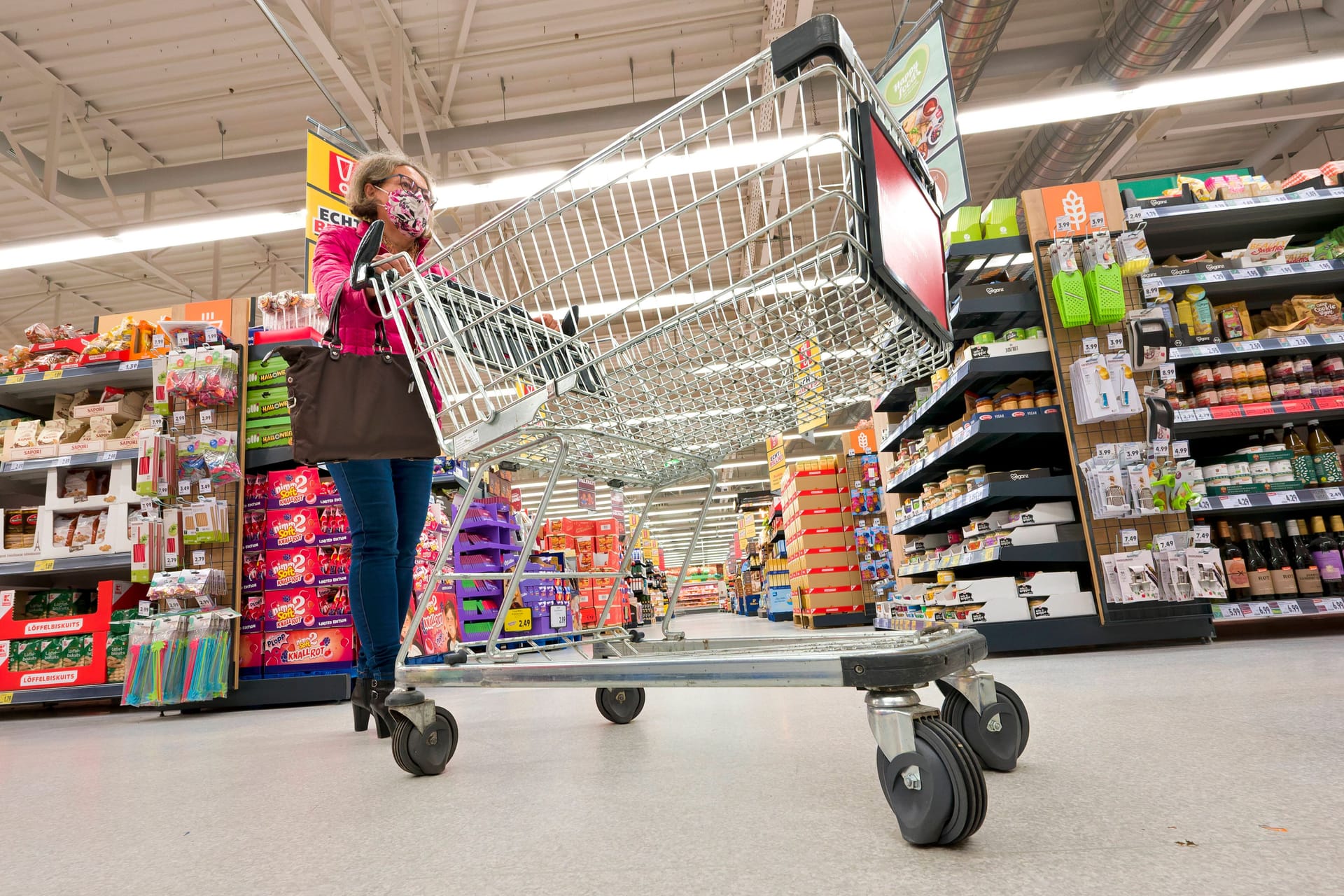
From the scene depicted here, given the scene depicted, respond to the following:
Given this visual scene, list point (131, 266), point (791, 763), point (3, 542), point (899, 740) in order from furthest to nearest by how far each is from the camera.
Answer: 1. point (131, 266)
2. point (3, 542)
3. point (791, 763)
4. point (899, 740)

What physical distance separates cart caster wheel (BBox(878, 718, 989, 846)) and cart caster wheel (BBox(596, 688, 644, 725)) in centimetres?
129

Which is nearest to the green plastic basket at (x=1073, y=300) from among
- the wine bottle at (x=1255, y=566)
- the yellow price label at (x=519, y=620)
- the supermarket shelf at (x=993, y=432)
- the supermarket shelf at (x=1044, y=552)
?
the supermarket shelf at (x=993, y=432)

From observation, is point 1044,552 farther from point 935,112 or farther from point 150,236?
point 150,236

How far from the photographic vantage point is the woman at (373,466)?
1976 millimetres

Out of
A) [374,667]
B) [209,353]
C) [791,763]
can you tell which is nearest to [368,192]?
[374,667]

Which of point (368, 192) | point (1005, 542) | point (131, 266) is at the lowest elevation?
point (1005, 542)

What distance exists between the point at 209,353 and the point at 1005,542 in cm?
387

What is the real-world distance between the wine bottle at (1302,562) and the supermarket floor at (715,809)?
1695 millimetres

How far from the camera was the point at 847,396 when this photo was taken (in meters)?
1.57

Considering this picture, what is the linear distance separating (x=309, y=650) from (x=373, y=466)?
1.93 metres

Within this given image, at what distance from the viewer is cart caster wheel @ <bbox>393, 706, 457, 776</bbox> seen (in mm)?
1600

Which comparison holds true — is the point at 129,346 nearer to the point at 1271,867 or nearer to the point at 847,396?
the point at 847,396

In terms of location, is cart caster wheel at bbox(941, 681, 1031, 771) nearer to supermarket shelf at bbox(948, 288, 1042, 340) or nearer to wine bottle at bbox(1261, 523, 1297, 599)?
supermarket shelf at bbox(948, 288, 1042, 340)

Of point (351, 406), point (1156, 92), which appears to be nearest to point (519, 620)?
point (351, 406)
